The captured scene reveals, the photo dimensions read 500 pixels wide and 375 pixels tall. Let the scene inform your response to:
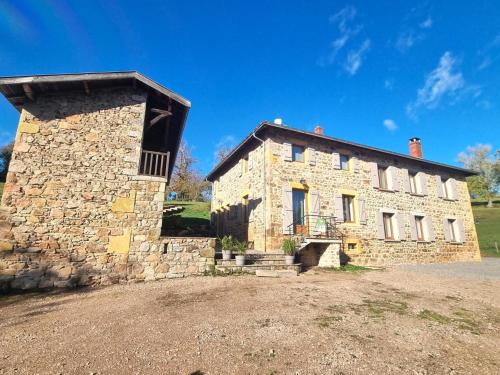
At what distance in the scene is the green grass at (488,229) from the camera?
1772cm

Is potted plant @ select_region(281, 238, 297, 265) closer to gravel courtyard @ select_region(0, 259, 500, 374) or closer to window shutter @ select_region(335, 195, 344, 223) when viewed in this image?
gravel courtyard @ select_region(0, 259, 500, 374)

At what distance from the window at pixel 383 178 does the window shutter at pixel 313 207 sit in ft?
13.8

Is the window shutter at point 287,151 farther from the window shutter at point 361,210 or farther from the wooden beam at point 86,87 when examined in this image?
the wooden beam at point 86,87

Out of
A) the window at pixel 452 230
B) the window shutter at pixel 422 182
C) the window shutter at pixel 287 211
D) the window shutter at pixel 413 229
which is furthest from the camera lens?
Answer: the window at pixel 452 230

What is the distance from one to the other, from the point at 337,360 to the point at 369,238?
9397mm

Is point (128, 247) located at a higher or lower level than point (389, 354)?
higher

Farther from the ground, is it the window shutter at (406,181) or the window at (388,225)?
the window shutter at (406,181)

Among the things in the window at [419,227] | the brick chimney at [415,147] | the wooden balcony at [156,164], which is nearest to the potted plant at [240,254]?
the wooden balcony at [156,164]

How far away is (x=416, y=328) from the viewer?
3.67m

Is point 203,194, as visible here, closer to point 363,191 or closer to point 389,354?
point 363,191

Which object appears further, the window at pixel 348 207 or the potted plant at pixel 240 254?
the window at pixel 348 207

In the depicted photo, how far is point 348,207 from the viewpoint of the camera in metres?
11.2

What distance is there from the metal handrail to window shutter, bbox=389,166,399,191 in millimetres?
4202

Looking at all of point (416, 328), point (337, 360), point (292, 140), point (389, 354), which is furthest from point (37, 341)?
point (292, 140)
